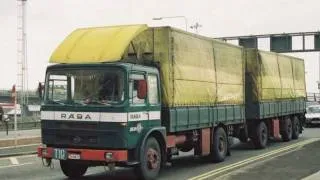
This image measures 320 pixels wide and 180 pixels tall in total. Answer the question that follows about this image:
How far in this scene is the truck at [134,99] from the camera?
1222 centimetres

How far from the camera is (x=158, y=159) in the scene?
13.1m

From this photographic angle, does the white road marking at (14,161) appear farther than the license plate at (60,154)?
Yes

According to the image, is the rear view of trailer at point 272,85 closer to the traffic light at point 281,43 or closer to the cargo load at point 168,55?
the cargo load at point 168,55

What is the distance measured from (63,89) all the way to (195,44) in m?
4.24

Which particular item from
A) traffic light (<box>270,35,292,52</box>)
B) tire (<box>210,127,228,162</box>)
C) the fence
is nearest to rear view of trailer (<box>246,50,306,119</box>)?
tire (<box>210,127,228,162</box>)

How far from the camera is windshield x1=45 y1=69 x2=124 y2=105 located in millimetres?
12242

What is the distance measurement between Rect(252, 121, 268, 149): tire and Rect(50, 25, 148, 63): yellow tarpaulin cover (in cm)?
852

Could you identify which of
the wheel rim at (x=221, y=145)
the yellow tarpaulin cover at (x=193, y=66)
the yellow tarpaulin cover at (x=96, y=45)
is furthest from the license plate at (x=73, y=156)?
the wheel rim at (x=221, y=145)

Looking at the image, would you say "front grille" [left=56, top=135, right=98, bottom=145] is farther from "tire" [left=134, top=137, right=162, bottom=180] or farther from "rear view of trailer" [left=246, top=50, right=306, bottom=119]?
"rear view of trailer" [left=246, top=50, right=306, bottom=119]

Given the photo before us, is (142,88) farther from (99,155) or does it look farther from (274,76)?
(274,76)

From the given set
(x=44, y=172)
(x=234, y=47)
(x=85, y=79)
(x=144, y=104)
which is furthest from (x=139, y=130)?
(x=234, y=47)

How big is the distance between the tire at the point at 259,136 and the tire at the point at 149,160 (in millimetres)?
8400

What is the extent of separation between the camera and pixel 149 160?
12773 millimetres

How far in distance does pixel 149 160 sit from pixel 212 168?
3044 mm
